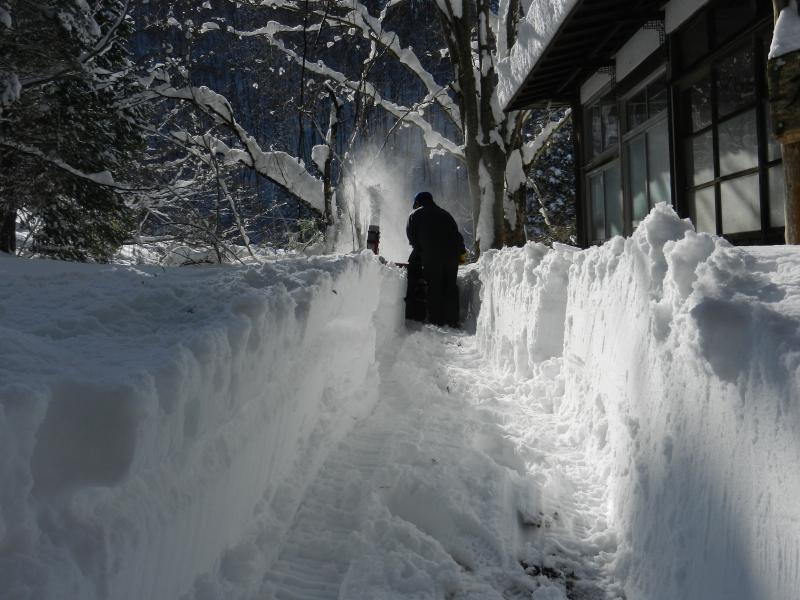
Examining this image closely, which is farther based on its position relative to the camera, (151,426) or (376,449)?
(376,449)

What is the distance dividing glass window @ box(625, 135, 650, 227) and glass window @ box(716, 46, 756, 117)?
6.19 feet

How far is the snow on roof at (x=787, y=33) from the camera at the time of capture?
2.76 metres

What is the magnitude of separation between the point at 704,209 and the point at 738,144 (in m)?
0.90

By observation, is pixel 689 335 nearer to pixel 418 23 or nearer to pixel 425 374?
pixel 425 374

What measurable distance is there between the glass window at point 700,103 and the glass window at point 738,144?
35cm

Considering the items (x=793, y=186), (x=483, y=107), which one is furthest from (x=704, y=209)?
(x=483, y=107)

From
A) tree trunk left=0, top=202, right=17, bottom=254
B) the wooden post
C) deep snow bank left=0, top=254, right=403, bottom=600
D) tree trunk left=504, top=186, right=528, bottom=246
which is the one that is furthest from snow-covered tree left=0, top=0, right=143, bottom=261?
tree trunk left=504, top=186, right=528, bottom=246

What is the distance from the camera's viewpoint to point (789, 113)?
2805 mm

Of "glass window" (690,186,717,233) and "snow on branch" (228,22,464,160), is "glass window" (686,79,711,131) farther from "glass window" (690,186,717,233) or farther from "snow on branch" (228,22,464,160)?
"snow on branch" (228,22,464,160)

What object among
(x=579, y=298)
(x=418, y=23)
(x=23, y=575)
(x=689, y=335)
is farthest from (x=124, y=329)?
(x=418, y=23)

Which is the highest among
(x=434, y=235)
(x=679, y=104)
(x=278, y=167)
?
(x=278, y=167)

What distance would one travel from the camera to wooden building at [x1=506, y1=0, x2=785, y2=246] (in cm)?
482

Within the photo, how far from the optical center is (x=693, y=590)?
5.23ft

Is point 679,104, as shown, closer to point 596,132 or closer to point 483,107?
point 596,132
